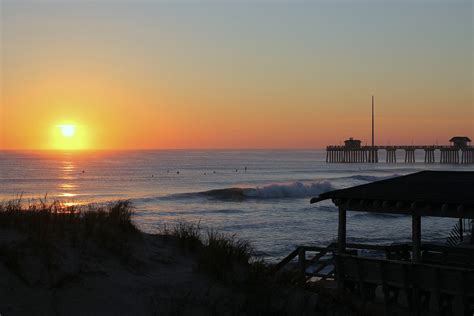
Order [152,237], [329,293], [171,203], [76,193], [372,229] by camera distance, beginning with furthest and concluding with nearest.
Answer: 1. [76,193]
2. [171,203]
3. [372,229]
4. [152,237]
5. [329,293]

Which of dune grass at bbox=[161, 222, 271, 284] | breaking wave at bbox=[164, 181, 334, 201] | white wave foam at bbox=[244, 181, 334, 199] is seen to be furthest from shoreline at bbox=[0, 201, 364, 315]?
white wave foam at bbox=[244, 181, 334, 199]

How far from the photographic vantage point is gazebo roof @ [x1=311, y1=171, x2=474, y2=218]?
1152 cm

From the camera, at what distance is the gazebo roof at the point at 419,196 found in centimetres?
1152

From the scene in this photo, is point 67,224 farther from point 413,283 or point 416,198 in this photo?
point 416,198

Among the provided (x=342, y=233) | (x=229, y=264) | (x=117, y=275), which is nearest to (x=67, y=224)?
(x=117, y=275)

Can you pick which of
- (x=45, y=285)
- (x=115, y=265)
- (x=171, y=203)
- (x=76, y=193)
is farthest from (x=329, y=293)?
(x=76, y=193)

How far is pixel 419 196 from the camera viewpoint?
1215 cm

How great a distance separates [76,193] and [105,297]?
61775 mm

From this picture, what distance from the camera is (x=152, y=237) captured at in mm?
11938

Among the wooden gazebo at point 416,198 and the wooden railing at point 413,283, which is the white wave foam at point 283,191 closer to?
the wooden gazebo at point 416,198

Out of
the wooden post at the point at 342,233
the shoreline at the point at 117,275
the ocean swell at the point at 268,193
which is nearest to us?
the shoreline at the point at 117,275

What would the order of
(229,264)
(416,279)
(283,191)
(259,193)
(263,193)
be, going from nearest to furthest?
1. (229,264)
2. (416,279)
3. (263,193)
4. (259,193)
5. (283,191)

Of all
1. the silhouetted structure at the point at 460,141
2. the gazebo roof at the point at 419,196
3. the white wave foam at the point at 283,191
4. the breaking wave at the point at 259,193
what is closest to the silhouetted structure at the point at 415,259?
the gazebo roof at the point at 419,196

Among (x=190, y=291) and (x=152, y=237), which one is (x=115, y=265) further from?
(x=152, y=237)
